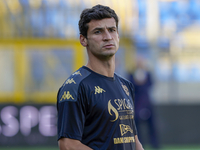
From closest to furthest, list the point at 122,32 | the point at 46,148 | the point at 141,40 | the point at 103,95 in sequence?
1. the point at 103,95
2. the point at 46,148
3. the point at 122,32
4. the point at 141,40

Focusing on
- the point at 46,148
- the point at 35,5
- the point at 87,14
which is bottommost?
the point at 46,148

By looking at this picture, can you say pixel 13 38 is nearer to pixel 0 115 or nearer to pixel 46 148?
pixel 0 115

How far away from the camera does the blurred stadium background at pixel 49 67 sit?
8.09m

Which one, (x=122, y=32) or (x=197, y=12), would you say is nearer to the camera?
(x=122, y=32)

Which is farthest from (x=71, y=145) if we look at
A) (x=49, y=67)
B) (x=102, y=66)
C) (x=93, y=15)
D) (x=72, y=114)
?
(x=49, y=67)

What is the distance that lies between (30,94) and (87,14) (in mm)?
6515

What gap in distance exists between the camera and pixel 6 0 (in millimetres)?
9078

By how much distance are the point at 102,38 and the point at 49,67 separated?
6.69 m

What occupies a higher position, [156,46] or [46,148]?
[156,46]

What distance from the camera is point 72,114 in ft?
6.63

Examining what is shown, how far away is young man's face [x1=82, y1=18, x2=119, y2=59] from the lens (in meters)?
2.21

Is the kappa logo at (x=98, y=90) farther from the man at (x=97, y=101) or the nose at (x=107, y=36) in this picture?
the nose at (x=107, y=36)

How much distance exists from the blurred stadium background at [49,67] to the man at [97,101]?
592 centimetres

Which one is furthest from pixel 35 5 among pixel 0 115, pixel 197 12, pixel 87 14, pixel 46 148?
pixel 87 14
